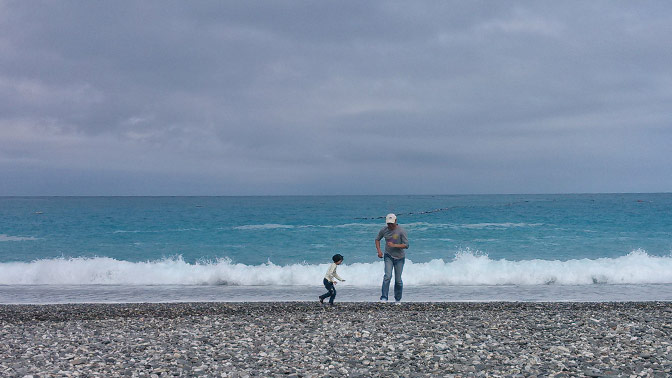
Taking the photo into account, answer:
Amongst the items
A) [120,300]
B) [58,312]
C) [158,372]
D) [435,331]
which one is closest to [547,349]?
[435,331]

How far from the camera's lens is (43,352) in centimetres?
760

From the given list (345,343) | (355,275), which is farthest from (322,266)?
(345,343)

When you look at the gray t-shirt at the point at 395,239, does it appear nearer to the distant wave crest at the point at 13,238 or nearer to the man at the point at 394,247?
the man at the point at 394,247

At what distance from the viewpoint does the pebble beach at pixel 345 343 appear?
683 cm

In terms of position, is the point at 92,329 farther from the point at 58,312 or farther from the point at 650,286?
the point at 650,286

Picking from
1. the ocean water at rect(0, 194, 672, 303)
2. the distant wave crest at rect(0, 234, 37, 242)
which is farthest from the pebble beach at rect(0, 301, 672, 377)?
the distant wave crest at rect(0, 234, 37, 242)

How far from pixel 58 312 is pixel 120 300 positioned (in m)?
3.30

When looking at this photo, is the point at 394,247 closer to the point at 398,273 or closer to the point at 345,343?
the point at 398,273

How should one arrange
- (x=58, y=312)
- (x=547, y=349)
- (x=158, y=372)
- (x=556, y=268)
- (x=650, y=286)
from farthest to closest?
(x=556, y=268)
(x=650, y=286)
(x=58, y=312)
(x=547, y=349)
(x=158, y=372)

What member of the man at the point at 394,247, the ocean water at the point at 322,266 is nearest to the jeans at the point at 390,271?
the man at the point at 394,247

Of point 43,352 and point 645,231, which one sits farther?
point 645,231

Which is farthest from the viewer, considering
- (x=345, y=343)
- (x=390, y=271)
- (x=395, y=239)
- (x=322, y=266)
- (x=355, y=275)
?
(x=322, y=266)

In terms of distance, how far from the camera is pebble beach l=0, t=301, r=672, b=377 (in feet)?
22.4

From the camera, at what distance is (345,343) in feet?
26.6
